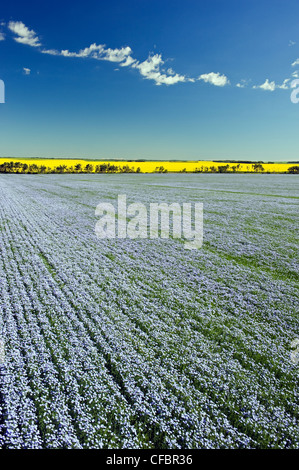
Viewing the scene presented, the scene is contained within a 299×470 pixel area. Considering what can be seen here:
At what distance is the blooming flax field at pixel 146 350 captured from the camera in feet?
11.7

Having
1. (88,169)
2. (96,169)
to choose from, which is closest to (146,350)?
(88,169)

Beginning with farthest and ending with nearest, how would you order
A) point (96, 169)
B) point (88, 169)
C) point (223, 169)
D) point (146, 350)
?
point (223, 169), point (96, 169), point (88, 169), point (146, 350)

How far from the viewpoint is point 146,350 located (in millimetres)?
5035

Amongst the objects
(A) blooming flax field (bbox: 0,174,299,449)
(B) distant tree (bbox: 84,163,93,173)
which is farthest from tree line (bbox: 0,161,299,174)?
(A) blooming flax field (bbox: 0,174,299,449)

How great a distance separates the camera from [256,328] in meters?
5.93

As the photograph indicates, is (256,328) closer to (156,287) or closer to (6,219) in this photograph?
(156,287)

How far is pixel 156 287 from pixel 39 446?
479 cm

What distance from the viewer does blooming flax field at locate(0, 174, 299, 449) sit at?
3.57 metres

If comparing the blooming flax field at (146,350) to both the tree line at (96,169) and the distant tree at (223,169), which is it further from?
the distant tree at (223,169)

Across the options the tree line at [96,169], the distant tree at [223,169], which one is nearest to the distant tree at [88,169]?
the tree line at [96,169]

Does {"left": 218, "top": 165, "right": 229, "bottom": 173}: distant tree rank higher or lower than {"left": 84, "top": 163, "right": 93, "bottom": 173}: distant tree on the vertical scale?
higher

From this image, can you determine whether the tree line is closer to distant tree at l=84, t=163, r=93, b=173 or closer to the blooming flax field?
distant tree at l=84, t=163, r=93, b=173

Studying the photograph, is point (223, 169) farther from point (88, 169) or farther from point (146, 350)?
point (146, 350)

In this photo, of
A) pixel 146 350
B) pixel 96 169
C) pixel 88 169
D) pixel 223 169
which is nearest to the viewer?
pixel 146 350
